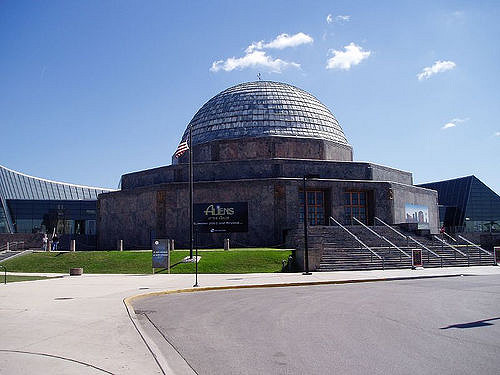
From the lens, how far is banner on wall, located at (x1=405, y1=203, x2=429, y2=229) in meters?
26.7

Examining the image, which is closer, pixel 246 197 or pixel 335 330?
pixel 335 330

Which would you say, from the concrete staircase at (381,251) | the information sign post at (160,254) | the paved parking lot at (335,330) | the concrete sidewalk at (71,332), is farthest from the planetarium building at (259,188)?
the paved parking lot at (335,330)

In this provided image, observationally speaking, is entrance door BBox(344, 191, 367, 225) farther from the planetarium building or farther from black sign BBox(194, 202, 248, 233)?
black sign BBox(194, 202, 248, 233)

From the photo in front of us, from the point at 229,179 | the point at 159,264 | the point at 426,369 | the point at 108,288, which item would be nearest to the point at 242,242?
the point at 229,179

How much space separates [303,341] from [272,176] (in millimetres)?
19238

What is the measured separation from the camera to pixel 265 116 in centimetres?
3016

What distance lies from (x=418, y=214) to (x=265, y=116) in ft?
36.5

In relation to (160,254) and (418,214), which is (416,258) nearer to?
(160,254)

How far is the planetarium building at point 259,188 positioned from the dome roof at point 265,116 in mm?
74

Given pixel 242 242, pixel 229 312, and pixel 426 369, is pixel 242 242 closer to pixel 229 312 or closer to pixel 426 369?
pixel 229 312

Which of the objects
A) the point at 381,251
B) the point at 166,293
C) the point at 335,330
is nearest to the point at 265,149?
the point at 381,251

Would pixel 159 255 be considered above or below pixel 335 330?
above

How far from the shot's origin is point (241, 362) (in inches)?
189

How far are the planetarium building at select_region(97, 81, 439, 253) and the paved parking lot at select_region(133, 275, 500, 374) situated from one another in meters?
12.4
